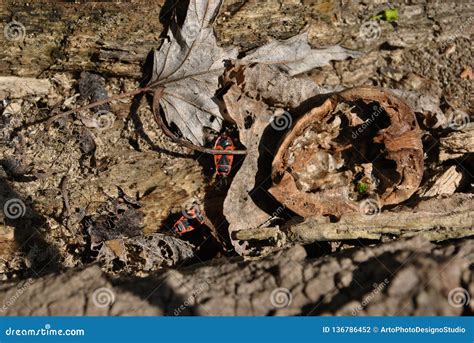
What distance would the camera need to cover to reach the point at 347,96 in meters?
4.62

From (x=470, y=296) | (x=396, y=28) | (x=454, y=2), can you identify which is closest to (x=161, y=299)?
(x=470, y=296)

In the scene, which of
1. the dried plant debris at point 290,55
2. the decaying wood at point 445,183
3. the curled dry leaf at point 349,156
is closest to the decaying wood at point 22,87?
the dried plant debris at point 290,55

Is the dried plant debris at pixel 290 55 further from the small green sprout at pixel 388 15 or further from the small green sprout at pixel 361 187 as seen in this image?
the small green sprout at pixel 361 187

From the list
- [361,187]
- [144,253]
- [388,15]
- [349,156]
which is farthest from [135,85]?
[388,15]

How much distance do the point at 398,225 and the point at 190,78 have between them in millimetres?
2294

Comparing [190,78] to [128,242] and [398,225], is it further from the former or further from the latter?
[398,225]

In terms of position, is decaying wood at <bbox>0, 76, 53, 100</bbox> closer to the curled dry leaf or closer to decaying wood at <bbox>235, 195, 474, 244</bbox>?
the curled dry leaf

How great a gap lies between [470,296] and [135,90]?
339cm

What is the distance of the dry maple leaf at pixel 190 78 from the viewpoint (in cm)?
482

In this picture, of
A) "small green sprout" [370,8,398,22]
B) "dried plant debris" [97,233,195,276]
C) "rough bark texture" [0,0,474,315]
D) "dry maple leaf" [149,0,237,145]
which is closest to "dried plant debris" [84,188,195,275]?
"dried plant debris" [97,233,195,276]

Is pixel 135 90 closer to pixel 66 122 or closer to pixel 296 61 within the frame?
pixel 66 122

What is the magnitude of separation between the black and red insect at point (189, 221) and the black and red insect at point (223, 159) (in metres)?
0.40

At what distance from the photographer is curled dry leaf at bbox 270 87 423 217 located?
4.57m

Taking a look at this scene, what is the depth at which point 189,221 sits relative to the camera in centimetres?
470
